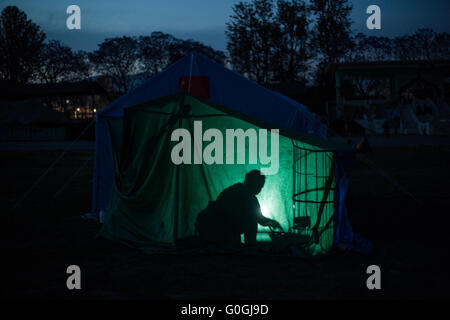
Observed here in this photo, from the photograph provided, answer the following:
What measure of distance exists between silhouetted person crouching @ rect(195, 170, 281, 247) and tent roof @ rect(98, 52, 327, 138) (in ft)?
7.28

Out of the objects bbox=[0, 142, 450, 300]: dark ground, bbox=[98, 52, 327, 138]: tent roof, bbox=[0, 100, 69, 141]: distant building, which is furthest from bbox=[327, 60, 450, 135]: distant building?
bbox=[0, 142, 450, 300]: dark ground

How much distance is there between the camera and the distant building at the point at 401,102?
1465 inches

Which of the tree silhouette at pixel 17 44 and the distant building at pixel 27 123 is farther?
the tree silhouette at pixel 17 44

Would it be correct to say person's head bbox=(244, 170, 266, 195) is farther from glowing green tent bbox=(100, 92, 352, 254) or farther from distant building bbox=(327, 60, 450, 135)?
distant building bbox=(327, 60, 450, 135)

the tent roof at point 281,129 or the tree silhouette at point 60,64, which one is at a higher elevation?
the tree silhouette at point 60,64

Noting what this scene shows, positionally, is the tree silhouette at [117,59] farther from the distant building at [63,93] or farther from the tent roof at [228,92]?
the tent roof at [228,92]

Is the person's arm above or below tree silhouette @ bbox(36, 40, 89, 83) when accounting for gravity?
below

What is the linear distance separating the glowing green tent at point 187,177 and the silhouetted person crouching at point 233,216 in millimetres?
505

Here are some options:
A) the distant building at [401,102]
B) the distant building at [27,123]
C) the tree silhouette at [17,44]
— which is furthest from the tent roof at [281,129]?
the tree silhouette at [17,44]

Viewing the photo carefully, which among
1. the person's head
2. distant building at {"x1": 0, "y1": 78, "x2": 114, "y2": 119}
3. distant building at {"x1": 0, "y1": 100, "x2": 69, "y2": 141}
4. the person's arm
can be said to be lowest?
the person's arm

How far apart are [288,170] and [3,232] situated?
470 centimetres

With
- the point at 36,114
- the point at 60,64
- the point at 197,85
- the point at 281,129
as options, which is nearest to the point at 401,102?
the point at 36,114

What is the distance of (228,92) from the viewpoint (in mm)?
8242

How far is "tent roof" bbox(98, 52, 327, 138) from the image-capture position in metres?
8.20
